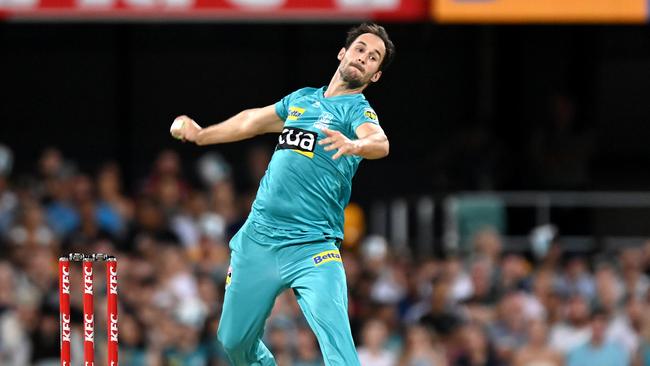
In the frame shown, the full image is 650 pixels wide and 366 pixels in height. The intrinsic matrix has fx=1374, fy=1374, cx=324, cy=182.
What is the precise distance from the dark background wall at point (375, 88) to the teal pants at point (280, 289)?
1166cm

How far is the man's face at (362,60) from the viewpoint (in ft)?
27.7

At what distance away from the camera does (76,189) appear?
51.0 ft

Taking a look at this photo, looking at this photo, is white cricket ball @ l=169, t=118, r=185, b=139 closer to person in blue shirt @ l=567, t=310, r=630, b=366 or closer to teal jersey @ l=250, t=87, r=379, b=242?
teal jersey @ l=250, t=87, r=379, b=242

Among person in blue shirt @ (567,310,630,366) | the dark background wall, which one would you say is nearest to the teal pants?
person in blue shirt @ (567,310,630,366)

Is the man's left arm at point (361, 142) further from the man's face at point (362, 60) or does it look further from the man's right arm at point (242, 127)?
the man's right arm at point (242, 127)

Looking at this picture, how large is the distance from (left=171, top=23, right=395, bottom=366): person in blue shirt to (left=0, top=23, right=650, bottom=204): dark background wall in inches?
458

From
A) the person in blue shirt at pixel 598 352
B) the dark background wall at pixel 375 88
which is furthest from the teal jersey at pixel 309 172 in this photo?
the dark background wall at pixel 375 88

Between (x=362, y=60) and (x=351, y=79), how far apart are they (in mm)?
137

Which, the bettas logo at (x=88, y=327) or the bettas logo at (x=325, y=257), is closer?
the bettas logo at (x=88, y=327)

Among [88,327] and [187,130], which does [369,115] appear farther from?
[88,327]

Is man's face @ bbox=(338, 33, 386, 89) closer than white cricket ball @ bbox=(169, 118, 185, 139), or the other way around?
man's face @ bbox=(338, 33, 386, 89)

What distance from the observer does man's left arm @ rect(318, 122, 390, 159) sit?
7.58 meters

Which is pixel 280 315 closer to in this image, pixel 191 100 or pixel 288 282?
pixel 288 282

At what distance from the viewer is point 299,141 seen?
843 centimetres
